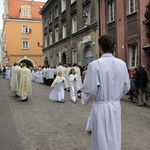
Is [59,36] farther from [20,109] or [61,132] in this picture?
[61,132]

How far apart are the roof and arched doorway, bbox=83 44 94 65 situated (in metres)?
38.0

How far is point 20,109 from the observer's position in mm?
10898

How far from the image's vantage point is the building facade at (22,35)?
57156 millimetres

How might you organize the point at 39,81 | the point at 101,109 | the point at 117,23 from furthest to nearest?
the point at 39,81, the point at 117,23, the point at 101,109

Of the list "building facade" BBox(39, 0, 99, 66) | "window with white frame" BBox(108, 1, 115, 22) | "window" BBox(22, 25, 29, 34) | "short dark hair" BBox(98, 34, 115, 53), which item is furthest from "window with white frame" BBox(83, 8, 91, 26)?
"window" BBox(22, 25, 29, 34)

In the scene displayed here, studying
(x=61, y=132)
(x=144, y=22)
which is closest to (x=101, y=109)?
(x=61, y=132)

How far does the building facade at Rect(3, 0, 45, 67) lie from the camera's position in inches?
2250

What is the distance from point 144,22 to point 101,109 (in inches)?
499

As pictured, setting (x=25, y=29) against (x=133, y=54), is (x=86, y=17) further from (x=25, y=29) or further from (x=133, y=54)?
(x=25, y=29)

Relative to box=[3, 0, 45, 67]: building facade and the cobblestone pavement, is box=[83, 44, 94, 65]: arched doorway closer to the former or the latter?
the cobblestone pavement

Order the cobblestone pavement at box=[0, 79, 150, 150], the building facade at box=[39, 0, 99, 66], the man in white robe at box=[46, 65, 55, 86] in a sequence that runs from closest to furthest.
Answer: the cobblestone pavement at box=[0, 79, 150, 150] → the building facade at box=[39, 0, 99, 66] → the man in white robe at box=[46, 65, 55, 86]

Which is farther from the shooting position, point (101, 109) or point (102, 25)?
point (102, 25)

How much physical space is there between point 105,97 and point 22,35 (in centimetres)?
5599

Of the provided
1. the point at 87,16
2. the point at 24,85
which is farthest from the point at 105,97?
the point at 87,16
